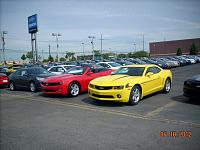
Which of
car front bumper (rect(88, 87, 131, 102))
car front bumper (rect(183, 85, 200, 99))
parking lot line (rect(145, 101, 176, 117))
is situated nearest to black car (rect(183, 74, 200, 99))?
car front bumper (rect(183, 85, 200, 99))

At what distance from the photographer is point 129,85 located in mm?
7641

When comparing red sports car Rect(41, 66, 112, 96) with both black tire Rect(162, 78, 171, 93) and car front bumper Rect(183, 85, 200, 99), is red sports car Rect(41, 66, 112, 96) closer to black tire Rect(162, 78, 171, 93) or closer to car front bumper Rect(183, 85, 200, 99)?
black tire Rect(162, 78, 171, 93)

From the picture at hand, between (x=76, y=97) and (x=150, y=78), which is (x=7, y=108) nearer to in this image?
(x=76, y=97)

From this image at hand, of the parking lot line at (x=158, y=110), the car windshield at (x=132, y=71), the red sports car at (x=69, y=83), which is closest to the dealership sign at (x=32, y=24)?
the red sports car at (x=69, y=83)

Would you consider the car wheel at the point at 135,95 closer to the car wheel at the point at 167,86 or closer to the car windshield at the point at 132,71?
the car windshield at the point at 132,71

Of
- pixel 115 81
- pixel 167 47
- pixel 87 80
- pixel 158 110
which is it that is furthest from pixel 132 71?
pixel 167 47

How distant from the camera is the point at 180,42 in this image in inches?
4437

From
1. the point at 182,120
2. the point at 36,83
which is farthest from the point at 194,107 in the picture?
the point at 36,83

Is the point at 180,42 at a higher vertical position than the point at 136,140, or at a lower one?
higher

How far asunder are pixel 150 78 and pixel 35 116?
181 inches

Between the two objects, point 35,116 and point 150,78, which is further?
point 150,78

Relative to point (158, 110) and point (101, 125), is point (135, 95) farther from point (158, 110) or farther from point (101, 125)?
point (101, 125)

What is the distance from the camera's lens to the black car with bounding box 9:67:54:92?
12062 millimetres

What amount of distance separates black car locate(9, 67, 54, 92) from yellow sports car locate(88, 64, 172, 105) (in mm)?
4675
